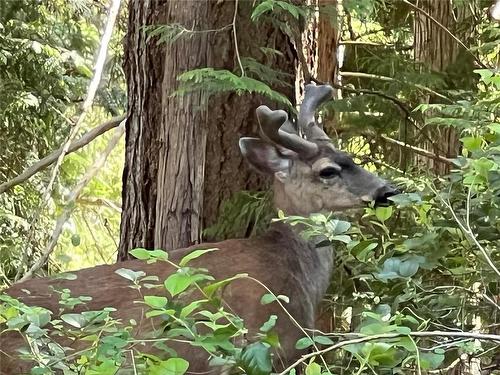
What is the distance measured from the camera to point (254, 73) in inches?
201

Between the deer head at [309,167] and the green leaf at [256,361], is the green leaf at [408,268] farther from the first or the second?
the deer head at [309,167]

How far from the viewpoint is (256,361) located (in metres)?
2.39

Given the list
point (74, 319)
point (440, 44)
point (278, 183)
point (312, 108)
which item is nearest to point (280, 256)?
point (278, 183)

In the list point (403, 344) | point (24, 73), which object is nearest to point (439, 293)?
point (403, 344)

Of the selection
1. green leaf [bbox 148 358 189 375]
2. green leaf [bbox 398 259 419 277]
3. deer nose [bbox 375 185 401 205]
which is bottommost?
green leaf [bbox 148 358 189 375]

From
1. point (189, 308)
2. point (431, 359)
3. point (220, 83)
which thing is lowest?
point (431, 359)

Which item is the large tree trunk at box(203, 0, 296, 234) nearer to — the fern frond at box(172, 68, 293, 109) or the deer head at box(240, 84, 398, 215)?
the deer head at box(240, 84, 398, 215)

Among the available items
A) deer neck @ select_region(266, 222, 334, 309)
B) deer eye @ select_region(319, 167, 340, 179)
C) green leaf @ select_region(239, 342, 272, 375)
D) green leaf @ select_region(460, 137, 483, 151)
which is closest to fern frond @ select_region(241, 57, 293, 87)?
deer eye @ select_region(319, 167, 340, 179)

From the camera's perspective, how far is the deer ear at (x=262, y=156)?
16.6 feet

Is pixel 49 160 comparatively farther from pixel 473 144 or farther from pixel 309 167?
pixel 473 144

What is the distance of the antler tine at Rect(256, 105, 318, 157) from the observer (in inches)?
183

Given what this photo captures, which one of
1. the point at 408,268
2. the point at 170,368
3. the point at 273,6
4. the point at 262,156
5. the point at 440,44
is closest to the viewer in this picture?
the point at 170,368

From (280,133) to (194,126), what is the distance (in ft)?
1.96

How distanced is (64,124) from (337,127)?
3.50 meters
